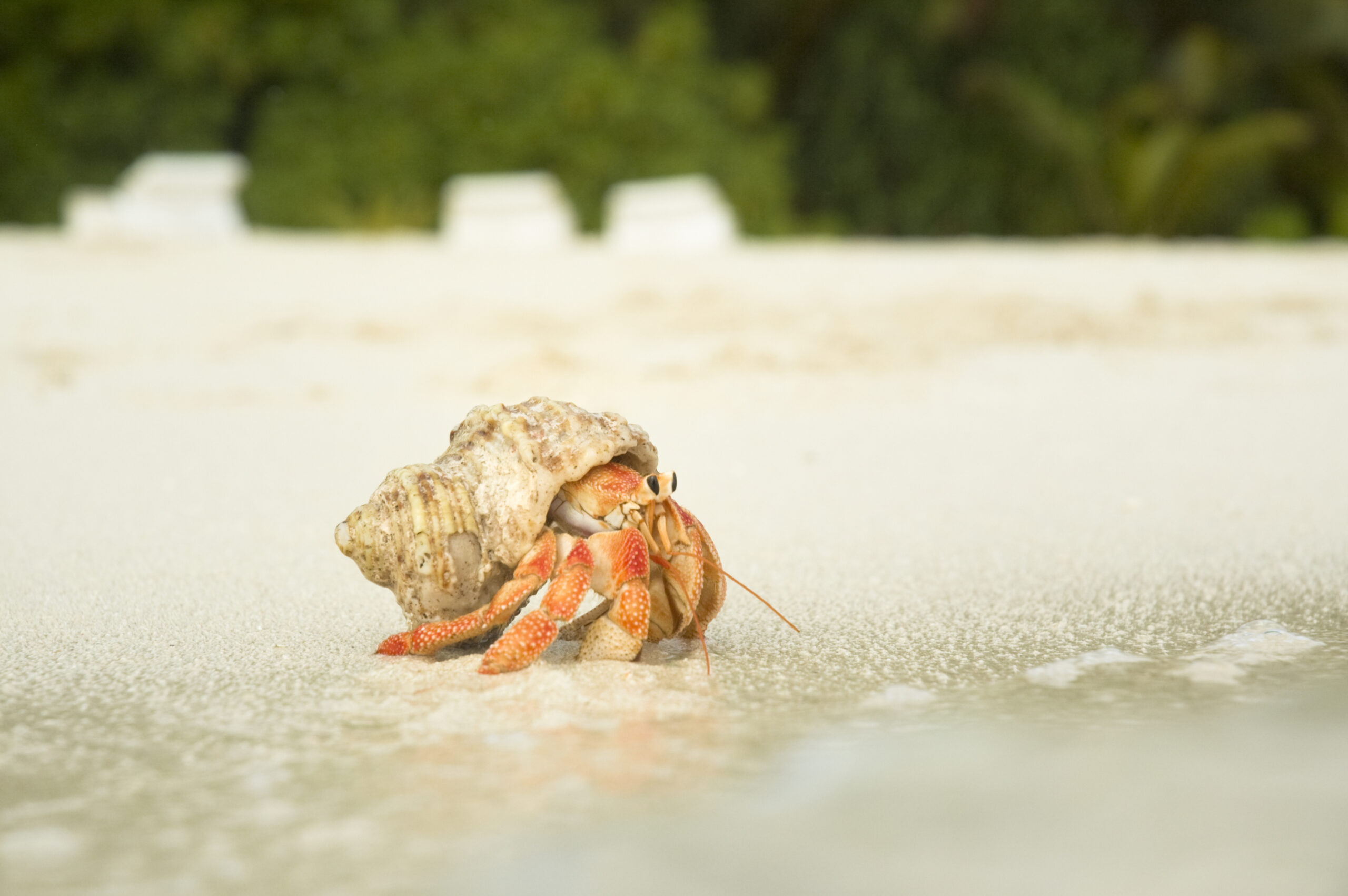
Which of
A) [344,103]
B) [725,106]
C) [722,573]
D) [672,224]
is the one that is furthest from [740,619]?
[725,106]

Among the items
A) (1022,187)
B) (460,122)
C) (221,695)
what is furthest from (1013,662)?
(1022,187)

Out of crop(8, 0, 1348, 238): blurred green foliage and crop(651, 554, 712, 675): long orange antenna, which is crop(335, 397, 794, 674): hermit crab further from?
crop(8, 0, 1348, 238): blurred green foliage

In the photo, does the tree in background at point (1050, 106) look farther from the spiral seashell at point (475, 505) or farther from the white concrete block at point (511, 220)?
the spiral seashell at point (475, 505)

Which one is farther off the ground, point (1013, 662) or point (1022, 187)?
point (1022, 187)

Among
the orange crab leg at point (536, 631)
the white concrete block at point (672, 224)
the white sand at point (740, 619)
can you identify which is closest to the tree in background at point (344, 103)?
the white concrete block at point (672, 224)

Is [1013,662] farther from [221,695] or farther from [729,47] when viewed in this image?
[729,47]

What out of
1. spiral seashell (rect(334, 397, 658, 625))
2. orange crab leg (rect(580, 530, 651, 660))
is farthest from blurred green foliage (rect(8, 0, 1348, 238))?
orange crab leg (rect(580, 530, 651, 660))
